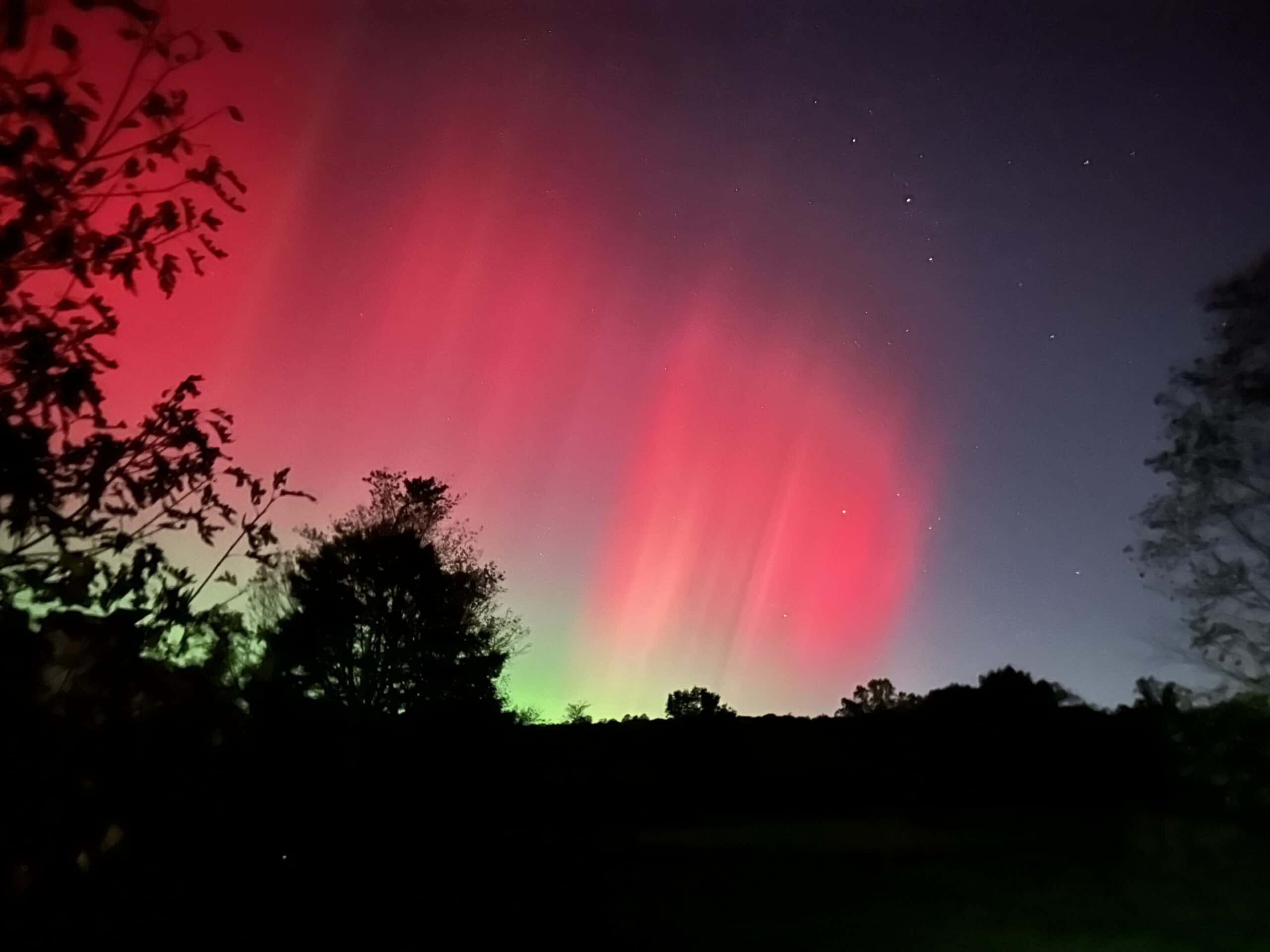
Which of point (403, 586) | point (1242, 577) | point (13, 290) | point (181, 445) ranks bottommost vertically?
point (181, 445)

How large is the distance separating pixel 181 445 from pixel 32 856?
175cm

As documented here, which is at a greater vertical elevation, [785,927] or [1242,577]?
[1242,577]

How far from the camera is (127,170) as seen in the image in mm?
4266

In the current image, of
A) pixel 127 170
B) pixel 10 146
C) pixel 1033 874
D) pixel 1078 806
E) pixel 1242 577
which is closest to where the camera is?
pixel 10 146

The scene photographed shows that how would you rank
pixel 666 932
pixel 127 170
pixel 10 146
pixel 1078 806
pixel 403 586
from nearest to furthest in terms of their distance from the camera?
pixel 10 146, pixel 127 170, pixel 666 932, pixel 1078 806, pixel 403 586

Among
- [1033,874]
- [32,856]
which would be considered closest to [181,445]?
Result: [32,856]

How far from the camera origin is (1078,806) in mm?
17891

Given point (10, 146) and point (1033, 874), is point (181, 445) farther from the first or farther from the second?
point (1033, 874)

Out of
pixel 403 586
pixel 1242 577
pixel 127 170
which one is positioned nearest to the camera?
pixel 127 170

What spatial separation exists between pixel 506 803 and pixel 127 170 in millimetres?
16525

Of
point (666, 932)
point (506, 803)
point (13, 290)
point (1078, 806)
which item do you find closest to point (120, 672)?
point (13, 290)

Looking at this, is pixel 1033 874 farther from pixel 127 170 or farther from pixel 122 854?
pixel 127 170

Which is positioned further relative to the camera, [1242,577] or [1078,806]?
[1078,806]

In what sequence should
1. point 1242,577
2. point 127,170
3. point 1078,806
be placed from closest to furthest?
point 127,170
point 1242,577
point 1078,806
